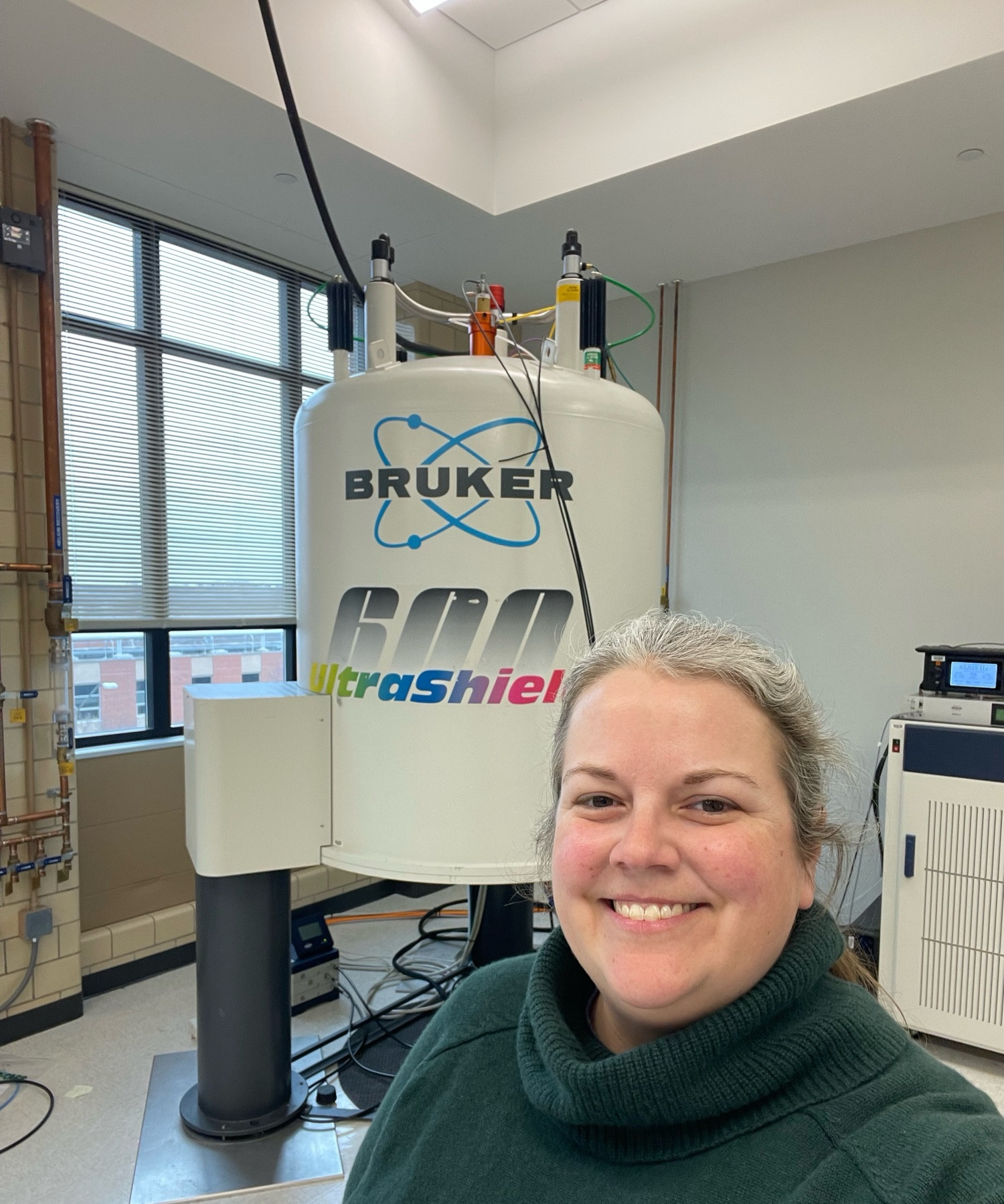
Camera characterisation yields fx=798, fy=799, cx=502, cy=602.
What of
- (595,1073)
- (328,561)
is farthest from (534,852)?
(595,1073)

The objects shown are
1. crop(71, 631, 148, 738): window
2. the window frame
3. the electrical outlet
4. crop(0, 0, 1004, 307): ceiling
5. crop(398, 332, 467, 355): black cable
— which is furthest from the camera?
the window frame

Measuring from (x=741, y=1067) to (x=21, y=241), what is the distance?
2.78 m

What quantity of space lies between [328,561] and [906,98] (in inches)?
80.9

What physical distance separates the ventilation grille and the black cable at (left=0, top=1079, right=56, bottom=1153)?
248 cm

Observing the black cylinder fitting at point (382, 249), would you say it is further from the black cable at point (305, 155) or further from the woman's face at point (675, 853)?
the woman's face at point (675, 853)

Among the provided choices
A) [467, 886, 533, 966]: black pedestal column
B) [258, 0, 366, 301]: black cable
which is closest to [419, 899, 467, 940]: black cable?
[467, 886, 533, 966]: black pedestal column

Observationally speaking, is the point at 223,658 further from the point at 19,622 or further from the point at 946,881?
the point at 946,881

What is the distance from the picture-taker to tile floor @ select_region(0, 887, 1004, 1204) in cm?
182

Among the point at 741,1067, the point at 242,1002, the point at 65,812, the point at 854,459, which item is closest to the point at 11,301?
the point at 65,812

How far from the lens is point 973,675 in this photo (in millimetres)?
2432

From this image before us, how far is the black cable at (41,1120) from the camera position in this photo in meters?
1.94

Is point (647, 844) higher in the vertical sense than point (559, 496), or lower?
lower

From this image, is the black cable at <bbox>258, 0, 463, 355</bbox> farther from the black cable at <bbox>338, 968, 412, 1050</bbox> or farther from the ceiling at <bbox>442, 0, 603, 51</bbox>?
the black cable at <bbox>338, 968, 412, 1050</bbox>

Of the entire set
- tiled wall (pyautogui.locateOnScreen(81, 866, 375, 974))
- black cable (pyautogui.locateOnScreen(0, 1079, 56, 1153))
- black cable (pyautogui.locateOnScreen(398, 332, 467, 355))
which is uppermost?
black cable (pyautogui.locateOnScreen(398, 332, 467, 355))
